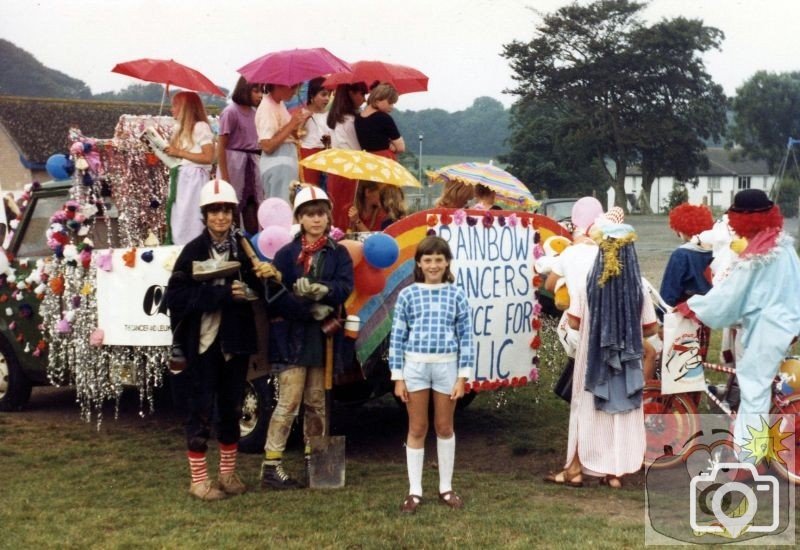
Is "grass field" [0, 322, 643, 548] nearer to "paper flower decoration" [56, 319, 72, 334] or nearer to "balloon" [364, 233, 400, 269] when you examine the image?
"paper flower decoration" [56, 319, 72, 334]

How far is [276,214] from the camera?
21.9ft

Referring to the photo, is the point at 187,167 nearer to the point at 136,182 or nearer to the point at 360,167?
the point at 136,182

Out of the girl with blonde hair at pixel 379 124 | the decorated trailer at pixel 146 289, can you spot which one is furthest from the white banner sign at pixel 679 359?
the girl with blonde hair at pixel 379 124

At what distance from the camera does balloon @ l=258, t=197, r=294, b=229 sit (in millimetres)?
6672

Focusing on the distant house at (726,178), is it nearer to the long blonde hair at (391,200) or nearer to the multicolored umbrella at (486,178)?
the multicolored umbrella at (486,178)

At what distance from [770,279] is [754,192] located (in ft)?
1.80

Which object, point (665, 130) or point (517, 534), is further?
point (665, 130)

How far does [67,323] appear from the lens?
766 cm

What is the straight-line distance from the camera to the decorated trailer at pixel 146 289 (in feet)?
22.4

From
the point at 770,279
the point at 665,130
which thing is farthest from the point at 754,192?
the point at 665,130

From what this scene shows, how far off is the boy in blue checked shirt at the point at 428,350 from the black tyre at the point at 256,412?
144 cm

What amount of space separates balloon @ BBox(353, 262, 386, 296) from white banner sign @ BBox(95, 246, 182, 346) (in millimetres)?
1448

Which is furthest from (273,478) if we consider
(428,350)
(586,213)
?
(586,213)

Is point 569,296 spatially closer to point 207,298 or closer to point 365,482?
point 365,482
